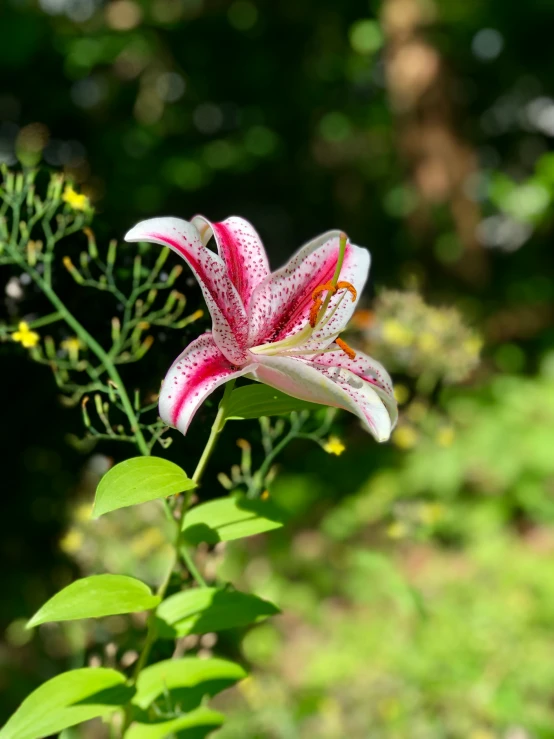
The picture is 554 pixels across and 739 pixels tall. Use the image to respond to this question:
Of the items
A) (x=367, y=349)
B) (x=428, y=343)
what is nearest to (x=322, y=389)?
(x=428, y=343)

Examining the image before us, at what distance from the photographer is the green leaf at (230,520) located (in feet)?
1.79

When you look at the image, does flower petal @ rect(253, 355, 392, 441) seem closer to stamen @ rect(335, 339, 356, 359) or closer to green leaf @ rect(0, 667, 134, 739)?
stamen @ rect(335, 339, 356, 359)

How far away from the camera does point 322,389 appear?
440mm

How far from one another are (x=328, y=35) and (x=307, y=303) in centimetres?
670

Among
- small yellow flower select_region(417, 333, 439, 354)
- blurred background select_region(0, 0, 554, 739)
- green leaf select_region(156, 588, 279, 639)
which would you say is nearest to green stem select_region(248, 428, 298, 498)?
blurred background select_region(0, 0, 554, 739)

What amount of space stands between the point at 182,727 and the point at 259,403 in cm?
28

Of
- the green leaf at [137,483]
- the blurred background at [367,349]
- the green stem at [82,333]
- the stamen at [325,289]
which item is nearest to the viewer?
the green leaf at [137,483]

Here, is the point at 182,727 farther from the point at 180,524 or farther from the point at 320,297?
the point at 320,297

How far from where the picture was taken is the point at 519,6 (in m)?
5.36

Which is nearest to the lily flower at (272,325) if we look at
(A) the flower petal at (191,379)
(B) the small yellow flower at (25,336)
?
(A) the flower petal at (191,379)

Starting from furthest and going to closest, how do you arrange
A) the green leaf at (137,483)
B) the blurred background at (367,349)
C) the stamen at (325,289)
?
the blurred background at (367,349) < the stamen at (325,289) < the green leaf at (137,483)

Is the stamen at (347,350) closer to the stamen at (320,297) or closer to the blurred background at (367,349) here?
the stamen at (320,297)

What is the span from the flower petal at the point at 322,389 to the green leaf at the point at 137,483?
8 cm

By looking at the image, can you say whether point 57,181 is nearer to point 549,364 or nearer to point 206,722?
point 206,722
